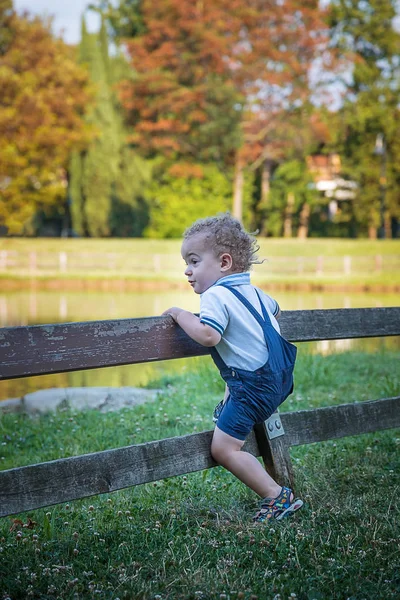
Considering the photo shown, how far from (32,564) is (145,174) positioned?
114 ft

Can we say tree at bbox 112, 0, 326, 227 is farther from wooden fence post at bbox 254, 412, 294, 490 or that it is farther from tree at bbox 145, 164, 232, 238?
wooden fence post at bbox 254, 412, 294, 490

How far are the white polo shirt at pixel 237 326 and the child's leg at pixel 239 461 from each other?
1.18 feet

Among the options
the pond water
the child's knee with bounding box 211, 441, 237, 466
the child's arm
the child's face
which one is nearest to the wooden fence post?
the child's knee with bounding box 211, 441, 237, 466

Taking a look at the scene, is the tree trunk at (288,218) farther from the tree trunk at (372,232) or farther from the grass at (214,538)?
the grass at (214,538)

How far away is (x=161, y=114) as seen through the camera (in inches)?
1405

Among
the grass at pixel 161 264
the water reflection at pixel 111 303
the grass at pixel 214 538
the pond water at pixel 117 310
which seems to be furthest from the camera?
the grass at pixel 161 264

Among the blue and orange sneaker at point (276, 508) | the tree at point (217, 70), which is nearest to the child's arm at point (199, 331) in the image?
the blue and orange sneaker at point (276, 508)

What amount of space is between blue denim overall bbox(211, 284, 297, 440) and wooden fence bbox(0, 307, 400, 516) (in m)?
0.18

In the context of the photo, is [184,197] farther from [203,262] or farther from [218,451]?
[218,451]

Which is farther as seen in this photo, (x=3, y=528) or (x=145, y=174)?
(x=145, y=174)

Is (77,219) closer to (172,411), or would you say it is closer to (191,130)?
(191,130)

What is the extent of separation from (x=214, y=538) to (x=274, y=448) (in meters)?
0.59

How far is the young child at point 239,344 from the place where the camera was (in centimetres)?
Result: 337

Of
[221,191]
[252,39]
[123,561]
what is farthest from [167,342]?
[221,191]
